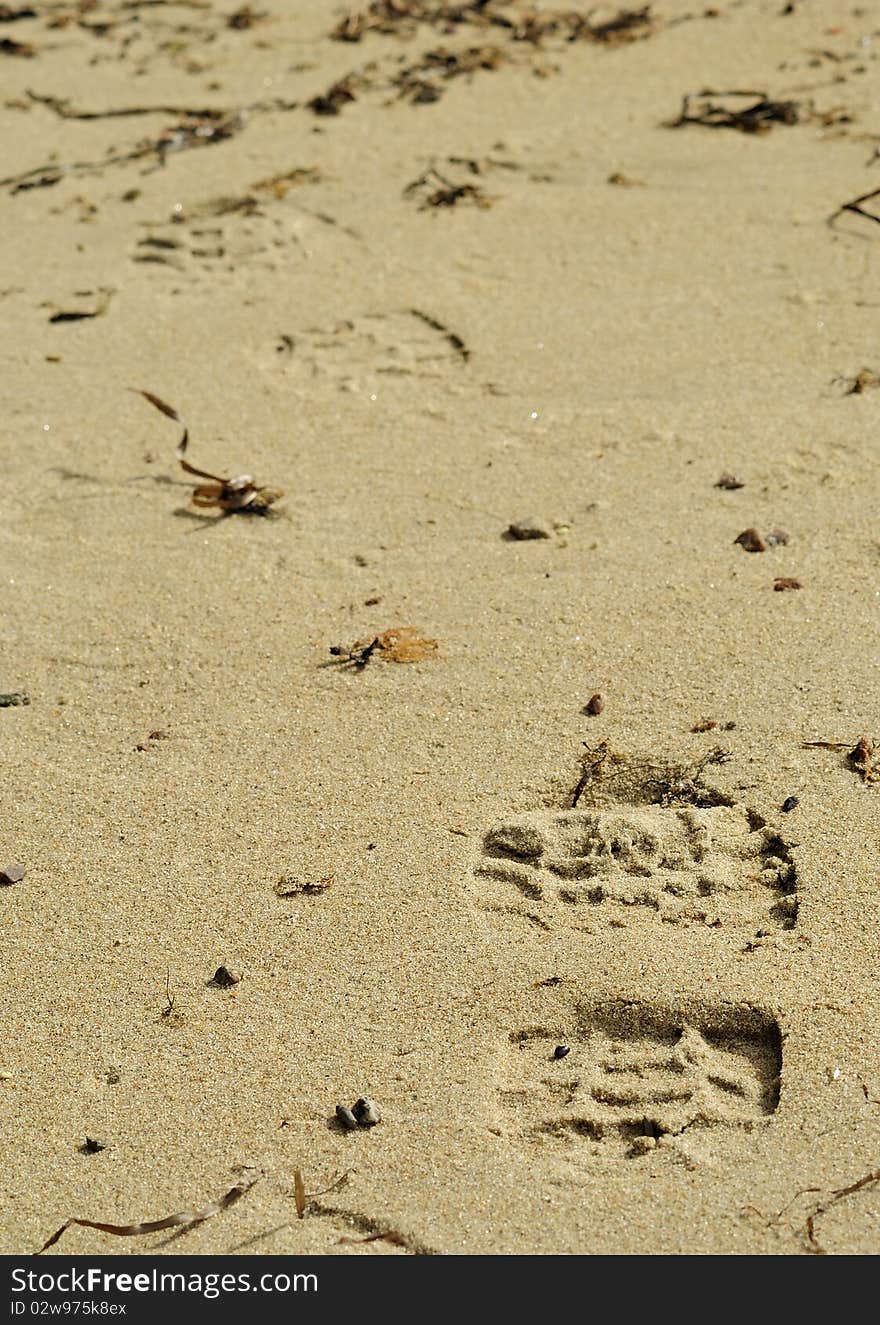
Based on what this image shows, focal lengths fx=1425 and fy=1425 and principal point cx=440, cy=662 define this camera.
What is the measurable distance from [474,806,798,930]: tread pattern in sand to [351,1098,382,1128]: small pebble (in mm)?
387

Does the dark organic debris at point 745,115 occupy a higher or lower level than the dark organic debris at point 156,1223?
higher

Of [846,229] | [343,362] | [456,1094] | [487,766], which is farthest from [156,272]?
[456,1094]

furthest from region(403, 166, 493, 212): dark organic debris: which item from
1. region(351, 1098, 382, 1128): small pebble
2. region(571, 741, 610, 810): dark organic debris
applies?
region(351, 1098, 382, 1128): small pebble

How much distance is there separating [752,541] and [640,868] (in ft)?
2.87

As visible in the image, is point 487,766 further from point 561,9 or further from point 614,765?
point 561,9

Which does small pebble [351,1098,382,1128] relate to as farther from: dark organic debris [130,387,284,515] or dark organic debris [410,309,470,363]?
dark organic debris [410,309,470,363]

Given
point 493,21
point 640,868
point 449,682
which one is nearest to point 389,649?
point 449,682

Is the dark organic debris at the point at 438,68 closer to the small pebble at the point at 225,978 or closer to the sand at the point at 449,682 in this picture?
the sand at the point at 449,682

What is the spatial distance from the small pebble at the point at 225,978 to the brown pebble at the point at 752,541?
134 centimetres

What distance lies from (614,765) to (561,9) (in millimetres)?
3754

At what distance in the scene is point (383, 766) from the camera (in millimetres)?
2434

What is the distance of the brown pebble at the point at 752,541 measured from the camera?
280cm

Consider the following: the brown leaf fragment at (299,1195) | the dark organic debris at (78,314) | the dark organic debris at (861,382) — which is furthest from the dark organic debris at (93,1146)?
the dark organic debris at (78,314)

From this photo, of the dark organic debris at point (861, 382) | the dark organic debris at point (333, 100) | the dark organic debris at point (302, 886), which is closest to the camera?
the dark organic debris at point (302, 886)
